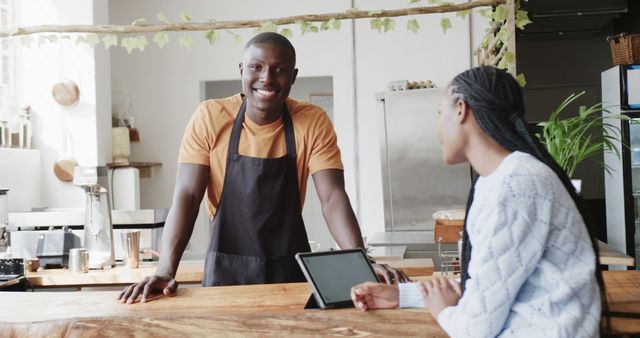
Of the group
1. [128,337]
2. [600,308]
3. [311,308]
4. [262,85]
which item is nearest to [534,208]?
[600,308]

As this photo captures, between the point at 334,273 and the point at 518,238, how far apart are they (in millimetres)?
611

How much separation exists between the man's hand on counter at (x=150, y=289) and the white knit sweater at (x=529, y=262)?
2.99 feet

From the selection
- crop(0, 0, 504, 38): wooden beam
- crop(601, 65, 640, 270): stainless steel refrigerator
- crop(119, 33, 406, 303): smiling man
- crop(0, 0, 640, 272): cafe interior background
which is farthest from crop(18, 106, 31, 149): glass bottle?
crop(601, 65, 640, 270): stainless steel refrigerator

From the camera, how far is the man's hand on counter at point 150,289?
6.08 ft

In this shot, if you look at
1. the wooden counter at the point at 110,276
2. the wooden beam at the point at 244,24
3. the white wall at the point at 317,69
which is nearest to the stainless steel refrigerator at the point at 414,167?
the white wall at the point at 317,69

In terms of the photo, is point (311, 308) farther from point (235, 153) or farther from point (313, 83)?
point (313, 83)

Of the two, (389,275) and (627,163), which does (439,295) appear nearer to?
(389,275)

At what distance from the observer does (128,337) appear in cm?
164

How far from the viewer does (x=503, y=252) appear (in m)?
1.24

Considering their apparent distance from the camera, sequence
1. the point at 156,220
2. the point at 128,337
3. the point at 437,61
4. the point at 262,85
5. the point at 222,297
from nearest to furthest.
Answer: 1. the point at 128,337
2. the point at 222,297
3. the point at 262,85
4. the point at 156,220
5. the point at 437,61

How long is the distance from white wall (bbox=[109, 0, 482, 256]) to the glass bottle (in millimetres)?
1395

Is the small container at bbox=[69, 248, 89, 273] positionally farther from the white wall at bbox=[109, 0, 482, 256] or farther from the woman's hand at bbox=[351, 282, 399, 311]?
the white wall at bbox=[109, 0, 482, 256]

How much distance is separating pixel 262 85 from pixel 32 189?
3.77 meters

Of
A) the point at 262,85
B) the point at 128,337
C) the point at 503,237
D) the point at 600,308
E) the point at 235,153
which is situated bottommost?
the point at 128,337
